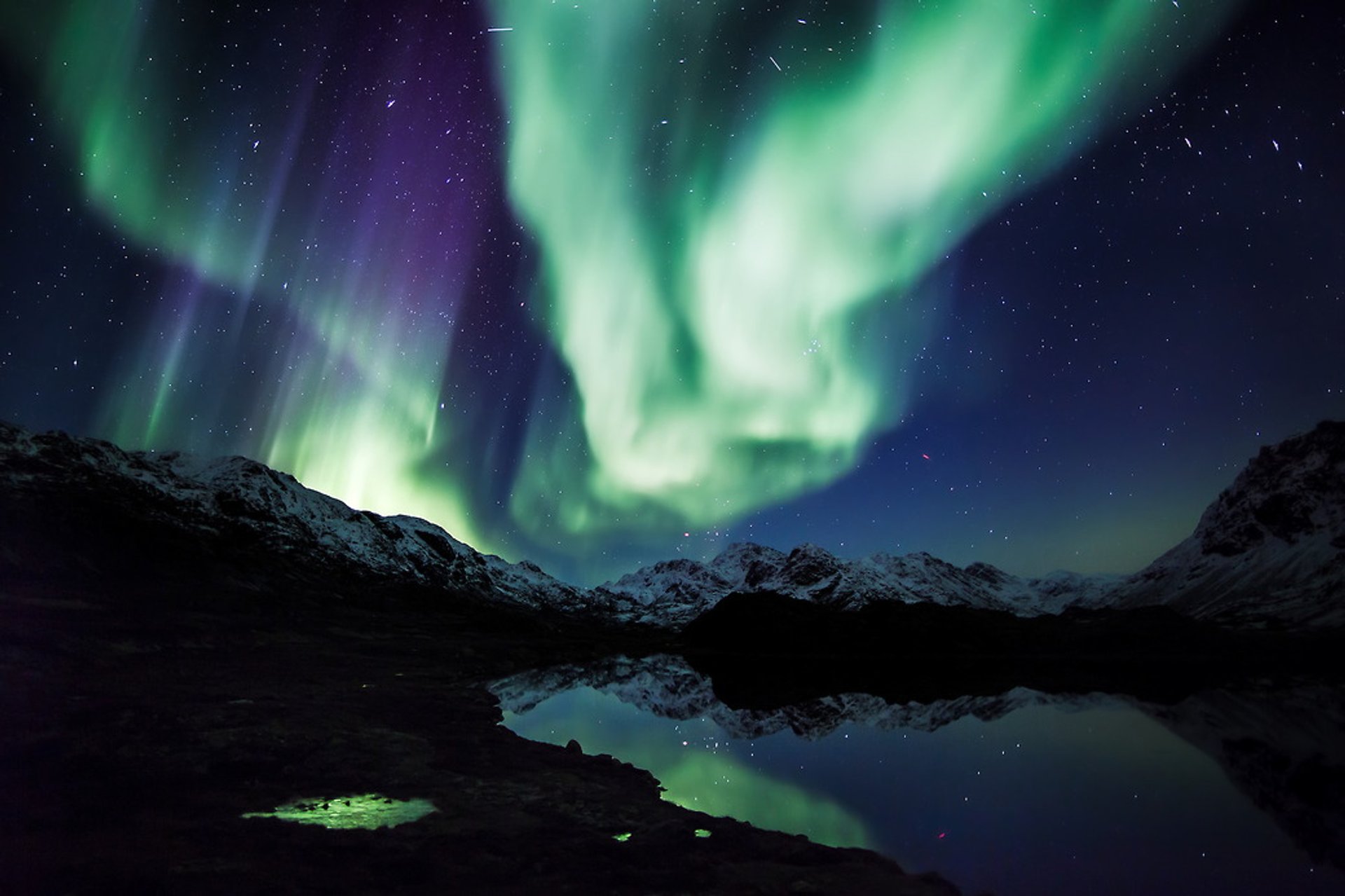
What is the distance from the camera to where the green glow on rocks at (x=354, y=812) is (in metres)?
12.3

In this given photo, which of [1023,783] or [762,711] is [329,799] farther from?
[762,711]

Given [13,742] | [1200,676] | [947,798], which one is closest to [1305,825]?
[947,798]

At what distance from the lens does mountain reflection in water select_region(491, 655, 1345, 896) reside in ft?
43.5

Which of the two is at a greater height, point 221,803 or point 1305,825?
point 1305,825

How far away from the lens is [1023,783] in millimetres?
21906

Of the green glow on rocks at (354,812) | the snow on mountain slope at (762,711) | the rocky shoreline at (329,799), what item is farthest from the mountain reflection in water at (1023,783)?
the green glow on rocks at (354,812)

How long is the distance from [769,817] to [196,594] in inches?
6724

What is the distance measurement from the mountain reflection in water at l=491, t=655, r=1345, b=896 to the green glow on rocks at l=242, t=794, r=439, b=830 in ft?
21.3

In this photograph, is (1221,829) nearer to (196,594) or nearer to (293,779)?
(293,779)

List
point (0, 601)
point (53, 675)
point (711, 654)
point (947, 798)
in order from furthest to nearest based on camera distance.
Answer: point (711, 654) → point (0, 601) → point (53, 675) → point (947, 798)

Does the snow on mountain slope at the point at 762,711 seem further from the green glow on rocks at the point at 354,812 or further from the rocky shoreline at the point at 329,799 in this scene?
the green glow on rocks at the point at 354,812

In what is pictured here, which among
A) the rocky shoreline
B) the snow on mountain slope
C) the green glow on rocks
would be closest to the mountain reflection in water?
the snow on mountain slope

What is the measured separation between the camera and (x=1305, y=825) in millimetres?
15391

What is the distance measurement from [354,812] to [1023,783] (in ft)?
66.3
